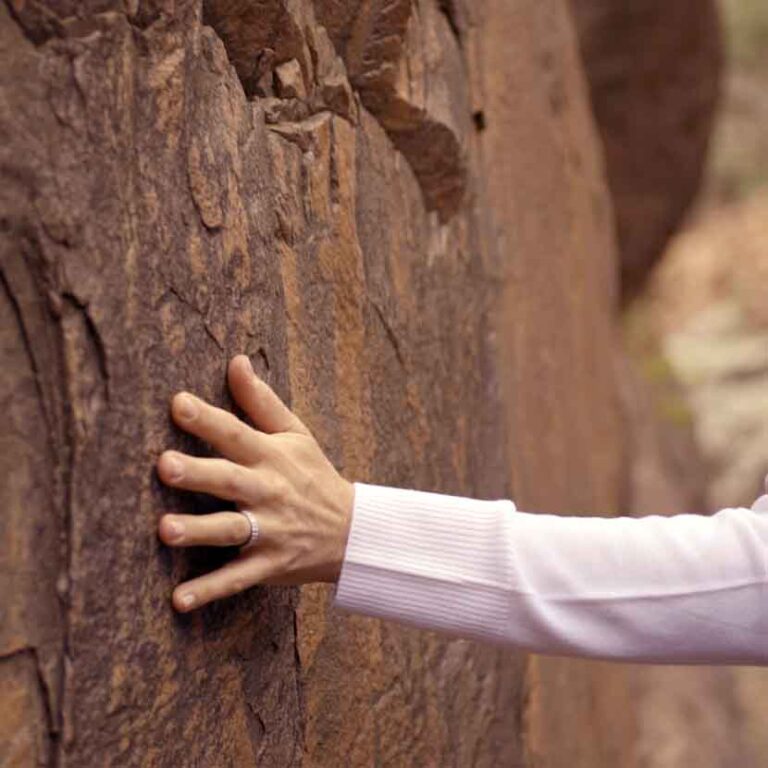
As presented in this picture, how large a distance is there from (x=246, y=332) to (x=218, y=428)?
0.14 metres

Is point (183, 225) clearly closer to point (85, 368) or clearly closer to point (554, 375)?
point (85, 368)

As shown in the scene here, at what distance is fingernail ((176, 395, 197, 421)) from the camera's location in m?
0.99

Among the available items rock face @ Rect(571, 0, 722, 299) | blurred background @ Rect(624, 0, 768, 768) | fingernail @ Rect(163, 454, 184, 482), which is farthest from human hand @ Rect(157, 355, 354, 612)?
rock face @ Rect(571, 0, 722, 299)

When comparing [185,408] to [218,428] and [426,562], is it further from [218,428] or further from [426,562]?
[426,562]

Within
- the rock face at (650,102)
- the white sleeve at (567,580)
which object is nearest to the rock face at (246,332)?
the white sleeve at (567,580)

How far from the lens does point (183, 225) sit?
1.03 meters

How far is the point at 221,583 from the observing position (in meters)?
1.00

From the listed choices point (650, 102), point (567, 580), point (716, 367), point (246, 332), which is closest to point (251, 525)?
point (246, 332)

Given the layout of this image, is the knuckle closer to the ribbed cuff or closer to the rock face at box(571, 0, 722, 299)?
the ribbed cuff

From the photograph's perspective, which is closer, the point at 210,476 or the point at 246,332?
the point at 210,476

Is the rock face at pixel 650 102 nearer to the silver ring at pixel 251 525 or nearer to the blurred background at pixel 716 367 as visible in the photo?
the blurred background at pixel 716 367

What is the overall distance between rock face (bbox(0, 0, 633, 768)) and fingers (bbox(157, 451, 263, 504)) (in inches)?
0.7

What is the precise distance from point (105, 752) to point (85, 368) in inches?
10.3

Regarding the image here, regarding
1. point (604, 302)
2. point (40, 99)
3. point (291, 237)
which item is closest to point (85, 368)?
point (40, 99)
